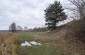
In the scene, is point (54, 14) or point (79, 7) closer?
point (79, 7)

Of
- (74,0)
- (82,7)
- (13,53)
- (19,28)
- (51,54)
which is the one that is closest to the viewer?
(13,53)

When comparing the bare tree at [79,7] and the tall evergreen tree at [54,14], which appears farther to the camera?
the tall evergreen tree at [54,14]

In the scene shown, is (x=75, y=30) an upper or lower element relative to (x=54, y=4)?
lower

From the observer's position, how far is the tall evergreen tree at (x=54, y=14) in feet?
99.0

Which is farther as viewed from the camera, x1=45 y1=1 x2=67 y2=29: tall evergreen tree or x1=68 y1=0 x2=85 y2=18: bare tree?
x1=45 y1=1 x2=67 y2=29: tall evergreen tree

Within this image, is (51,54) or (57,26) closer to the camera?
(51,54)

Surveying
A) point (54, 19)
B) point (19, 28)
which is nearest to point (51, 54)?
point (54, 19)

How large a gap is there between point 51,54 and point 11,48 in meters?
3.07

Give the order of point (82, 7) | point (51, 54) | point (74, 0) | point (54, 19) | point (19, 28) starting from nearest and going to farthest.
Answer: point (51, 54) → point (82, 7) → point (74, 0) → point (54, 19) → point (19, 28)

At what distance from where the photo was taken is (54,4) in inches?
1220

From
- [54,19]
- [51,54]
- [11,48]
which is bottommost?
[51,54]

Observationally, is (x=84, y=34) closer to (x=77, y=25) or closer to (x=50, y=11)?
(x=77, y=25)

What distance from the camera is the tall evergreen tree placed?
30184 mm

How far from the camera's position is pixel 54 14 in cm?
3053
